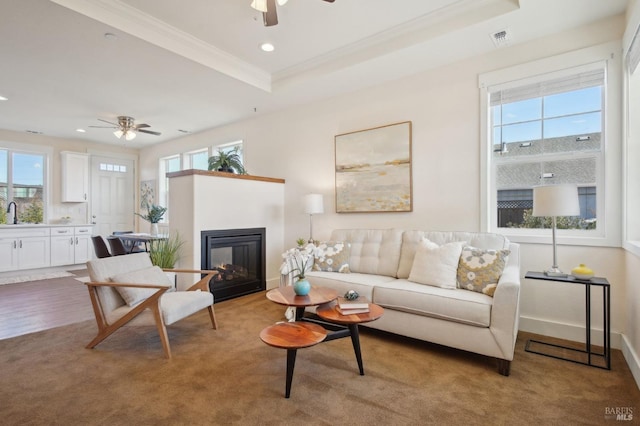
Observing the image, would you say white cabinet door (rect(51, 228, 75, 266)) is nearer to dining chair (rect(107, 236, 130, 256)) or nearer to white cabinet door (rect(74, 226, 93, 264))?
white cabinet door (rect(74, 226, 93, 264))

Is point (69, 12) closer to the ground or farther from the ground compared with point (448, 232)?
farther from the ground

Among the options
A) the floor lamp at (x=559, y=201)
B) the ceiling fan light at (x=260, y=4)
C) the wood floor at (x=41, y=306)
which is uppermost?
the ceiling fan light at (x=260, y=4)

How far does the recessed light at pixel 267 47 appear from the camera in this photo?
3.51 meters

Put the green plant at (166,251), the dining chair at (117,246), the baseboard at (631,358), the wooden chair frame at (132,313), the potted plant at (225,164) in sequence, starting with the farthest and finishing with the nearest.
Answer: the potted plant at (225,164)
the dining chair at (117,246)
the green plant at (166,251)
the wooden chair frame at (132,313)
the baseboard at (631,358)

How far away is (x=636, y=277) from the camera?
2.32 metres

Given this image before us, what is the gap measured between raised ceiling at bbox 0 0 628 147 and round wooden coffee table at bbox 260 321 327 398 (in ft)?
8.99

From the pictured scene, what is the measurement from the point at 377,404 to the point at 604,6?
352 cm

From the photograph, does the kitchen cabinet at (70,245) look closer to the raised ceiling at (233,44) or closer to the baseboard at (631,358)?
the raised ceiling at (233,44)

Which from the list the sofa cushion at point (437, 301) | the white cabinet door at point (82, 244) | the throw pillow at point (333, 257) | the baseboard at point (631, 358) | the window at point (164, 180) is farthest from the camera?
the window at point (164, 180)

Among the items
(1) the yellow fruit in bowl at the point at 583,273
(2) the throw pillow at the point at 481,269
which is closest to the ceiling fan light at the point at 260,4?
(2) the throw pillow at the point at 481,269

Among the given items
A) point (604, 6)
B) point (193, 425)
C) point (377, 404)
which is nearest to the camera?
point (193, 425)

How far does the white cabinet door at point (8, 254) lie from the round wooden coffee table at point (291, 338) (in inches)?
256

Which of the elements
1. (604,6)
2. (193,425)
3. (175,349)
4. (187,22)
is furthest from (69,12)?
(604,6)

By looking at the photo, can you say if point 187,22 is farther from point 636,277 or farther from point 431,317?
point 636,277
